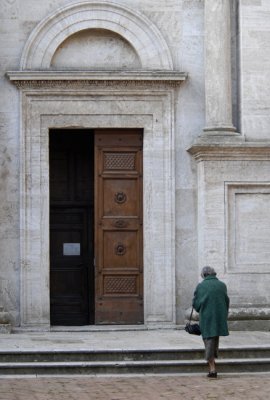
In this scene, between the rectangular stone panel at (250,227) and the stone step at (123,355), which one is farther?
the rectangular stone panel at (250,227)

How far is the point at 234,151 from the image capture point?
2023 centimetres

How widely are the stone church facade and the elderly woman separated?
3.24 metres

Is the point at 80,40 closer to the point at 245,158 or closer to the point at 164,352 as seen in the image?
the point at 245,158

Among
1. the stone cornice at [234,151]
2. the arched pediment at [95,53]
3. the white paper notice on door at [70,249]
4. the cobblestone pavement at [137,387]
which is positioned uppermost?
the arched pediment at [95,53]

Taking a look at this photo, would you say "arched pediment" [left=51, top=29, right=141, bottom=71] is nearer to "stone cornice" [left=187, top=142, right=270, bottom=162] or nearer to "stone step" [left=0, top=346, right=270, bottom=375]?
"stone cornice" [left=187, top=142, right=270, bottom=162]

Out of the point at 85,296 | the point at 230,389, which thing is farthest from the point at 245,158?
the point at 230,389

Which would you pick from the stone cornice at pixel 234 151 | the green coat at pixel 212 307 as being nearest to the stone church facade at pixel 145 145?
the stone cornice at pixel 234 151

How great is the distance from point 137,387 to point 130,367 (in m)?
1.20

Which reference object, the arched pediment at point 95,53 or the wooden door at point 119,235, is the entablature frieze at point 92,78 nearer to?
the arched pediment at point 95,53

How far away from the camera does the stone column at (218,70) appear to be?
20516 millimetres

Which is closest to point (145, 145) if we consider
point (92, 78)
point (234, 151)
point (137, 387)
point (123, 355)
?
point (92, 78)

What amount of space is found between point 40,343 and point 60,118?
4124 millimetres

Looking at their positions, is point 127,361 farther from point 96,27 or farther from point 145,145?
point 96,27

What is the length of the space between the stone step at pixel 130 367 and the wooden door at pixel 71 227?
444 cm
